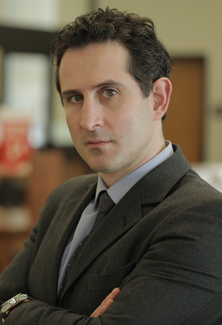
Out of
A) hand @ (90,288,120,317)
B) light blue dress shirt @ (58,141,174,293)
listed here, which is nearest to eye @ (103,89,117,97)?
light blue dress shirt @ (58,141,174,293)

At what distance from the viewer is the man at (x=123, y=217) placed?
0.98 meters

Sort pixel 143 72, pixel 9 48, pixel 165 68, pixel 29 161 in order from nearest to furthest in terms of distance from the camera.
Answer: pixel 143 72 → pixel 165 68 → pixel 29 161 → pixel 9 48

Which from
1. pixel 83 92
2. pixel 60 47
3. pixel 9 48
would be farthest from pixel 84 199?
pixel 9 48

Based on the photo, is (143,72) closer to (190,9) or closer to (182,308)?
(182,308)

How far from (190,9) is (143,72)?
6.24 m

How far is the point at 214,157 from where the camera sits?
23.1 ft

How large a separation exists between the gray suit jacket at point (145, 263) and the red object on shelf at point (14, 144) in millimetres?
2144

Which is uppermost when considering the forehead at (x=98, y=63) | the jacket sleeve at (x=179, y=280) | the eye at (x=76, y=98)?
the forehead at (x=98, y=63)

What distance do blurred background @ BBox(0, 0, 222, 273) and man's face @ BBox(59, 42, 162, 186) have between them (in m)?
1.36

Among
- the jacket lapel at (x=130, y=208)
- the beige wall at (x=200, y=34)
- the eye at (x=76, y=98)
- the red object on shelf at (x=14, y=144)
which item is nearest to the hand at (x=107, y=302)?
the jacket lapel at (x=130, y=208)

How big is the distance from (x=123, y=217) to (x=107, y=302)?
0.85 ft

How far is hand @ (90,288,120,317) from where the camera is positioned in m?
1.04

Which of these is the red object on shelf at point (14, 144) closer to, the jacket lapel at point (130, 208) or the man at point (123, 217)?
the man at point (123, 217)

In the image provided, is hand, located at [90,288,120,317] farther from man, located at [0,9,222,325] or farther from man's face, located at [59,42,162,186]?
man's face, located at [59,42,162,186]
